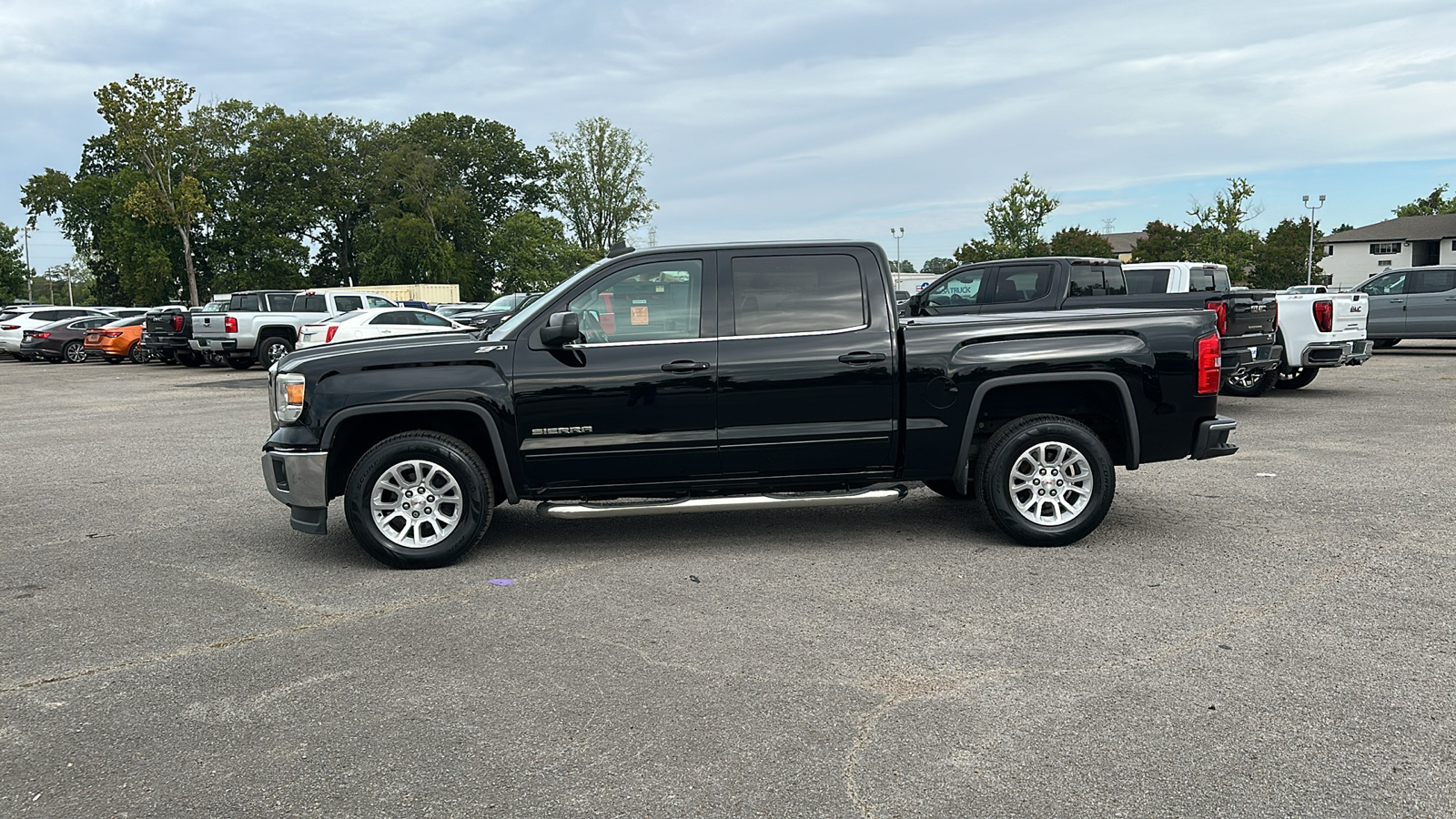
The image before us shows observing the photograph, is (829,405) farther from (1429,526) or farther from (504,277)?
(504,277)

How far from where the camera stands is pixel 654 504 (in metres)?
6.27

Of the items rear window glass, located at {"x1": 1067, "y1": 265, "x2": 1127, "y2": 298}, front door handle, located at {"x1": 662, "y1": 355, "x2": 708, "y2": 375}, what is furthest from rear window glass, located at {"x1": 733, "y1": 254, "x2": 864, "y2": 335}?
rear window glass, located at {"x1": 1067, "y1": 265, "x2": 1127, "y2": 298}

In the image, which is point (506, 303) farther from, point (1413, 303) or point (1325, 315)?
point (1413, 303)

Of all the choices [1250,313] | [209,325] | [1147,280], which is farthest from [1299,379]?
[209,325]

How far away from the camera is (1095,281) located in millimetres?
13812

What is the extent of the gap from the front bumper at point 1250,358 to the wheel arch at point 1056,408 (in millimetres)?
4669

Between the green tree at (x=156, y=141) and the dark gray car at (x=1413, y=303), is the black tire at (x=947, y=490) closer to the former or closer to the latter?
the dark gray car at (x=1413, y=303)

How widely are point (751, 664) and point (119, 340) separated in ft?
97.5

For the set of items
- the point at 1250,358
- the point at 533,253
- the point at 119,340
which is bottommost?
the point at 1250,358

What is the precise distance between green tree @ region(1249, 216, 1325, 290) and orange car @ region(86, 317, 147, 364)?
2148 inches

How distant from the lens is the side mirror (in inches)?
239

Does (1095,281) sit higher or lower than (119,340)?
higher

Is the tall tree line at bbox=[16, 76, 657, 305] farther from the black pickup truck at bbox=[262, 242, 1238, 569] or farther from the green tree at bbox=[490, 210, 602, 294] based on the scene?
the black pickup truck at bbox=[262, 242, 1238, 569]

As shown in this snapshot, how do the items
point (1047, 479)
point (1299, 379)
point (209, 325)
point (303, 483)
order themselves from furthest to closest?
point (209, 325)
point (1299, 379)
point (1047, 479)
point (303, 483)
